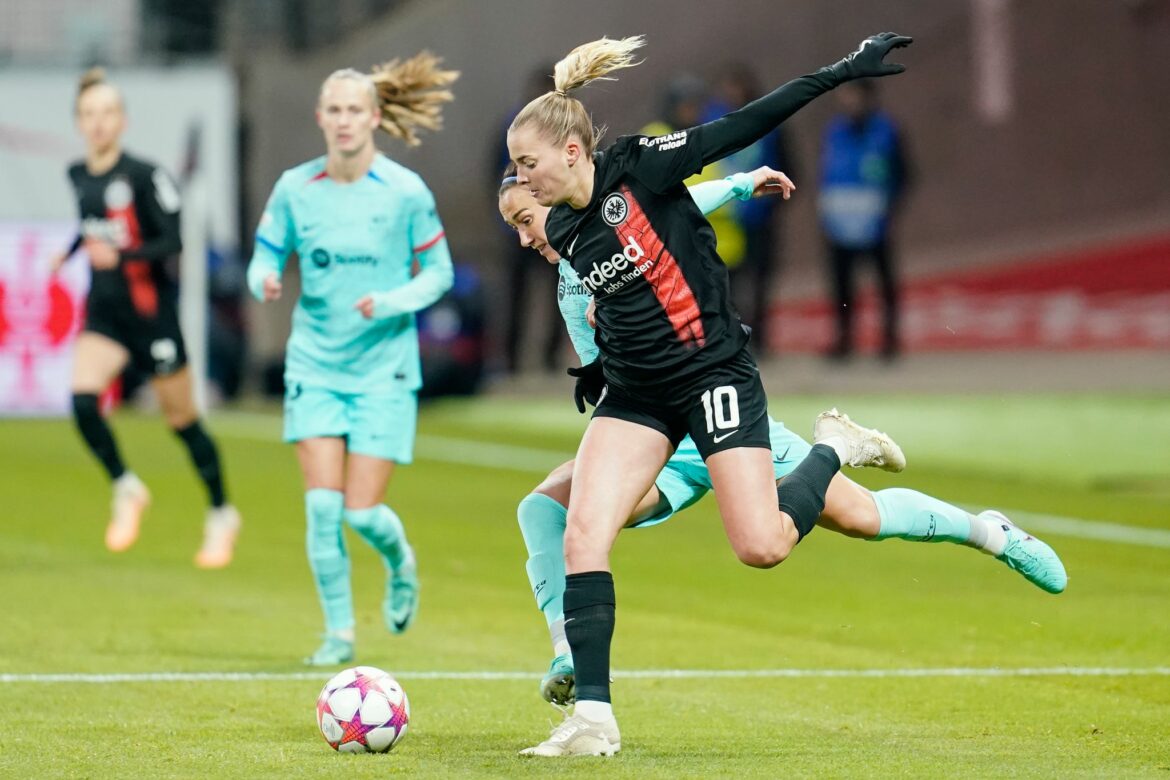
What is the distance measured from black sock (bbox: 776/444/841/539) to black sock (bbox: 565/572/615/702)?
2.16ft

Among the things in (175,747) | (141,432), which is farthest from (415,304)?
(141,432)

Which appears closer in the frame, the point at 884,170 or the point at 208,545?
the point at 208,545

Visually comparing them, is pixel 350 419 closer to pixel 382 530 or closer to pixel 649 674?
pixel 382 530

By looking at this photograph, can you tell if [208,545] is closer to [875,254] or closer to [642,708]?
[642,708]

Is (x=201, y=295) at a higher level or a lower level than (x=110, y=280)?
lower

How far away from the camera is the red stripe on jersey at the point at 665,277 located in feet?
20.1

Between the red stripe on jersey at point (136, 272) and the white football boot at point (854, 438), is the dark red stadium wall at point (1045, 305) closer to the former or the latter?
the red stripe on jersey at point (136, 272)

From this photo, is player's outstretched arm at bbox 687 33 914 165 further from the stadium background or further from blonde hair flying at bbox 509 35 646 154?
the stadium background

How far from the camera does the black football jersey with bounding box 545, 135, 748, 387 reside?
6.11 metres

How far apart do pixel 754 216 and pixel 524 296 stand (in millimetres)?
3801

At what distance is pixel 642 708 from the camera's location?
712 centimetres

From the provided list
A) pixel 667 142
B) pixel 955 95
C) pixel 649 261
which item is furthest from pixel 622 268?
pixel 955 95

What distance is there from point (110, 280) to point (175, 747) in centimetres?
554

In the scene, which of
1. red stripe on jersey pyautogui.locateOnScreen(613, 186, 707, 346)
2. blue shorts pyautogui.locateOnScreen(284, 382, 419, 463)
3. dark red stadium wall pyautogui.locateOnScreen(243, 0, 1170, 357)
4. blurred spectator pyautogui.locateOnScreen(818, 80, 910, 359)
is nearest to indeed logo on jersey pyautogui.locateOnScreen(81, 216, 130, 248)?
blue shorts pyautogui.locateOnScreen(284, 382, 419, 463)
